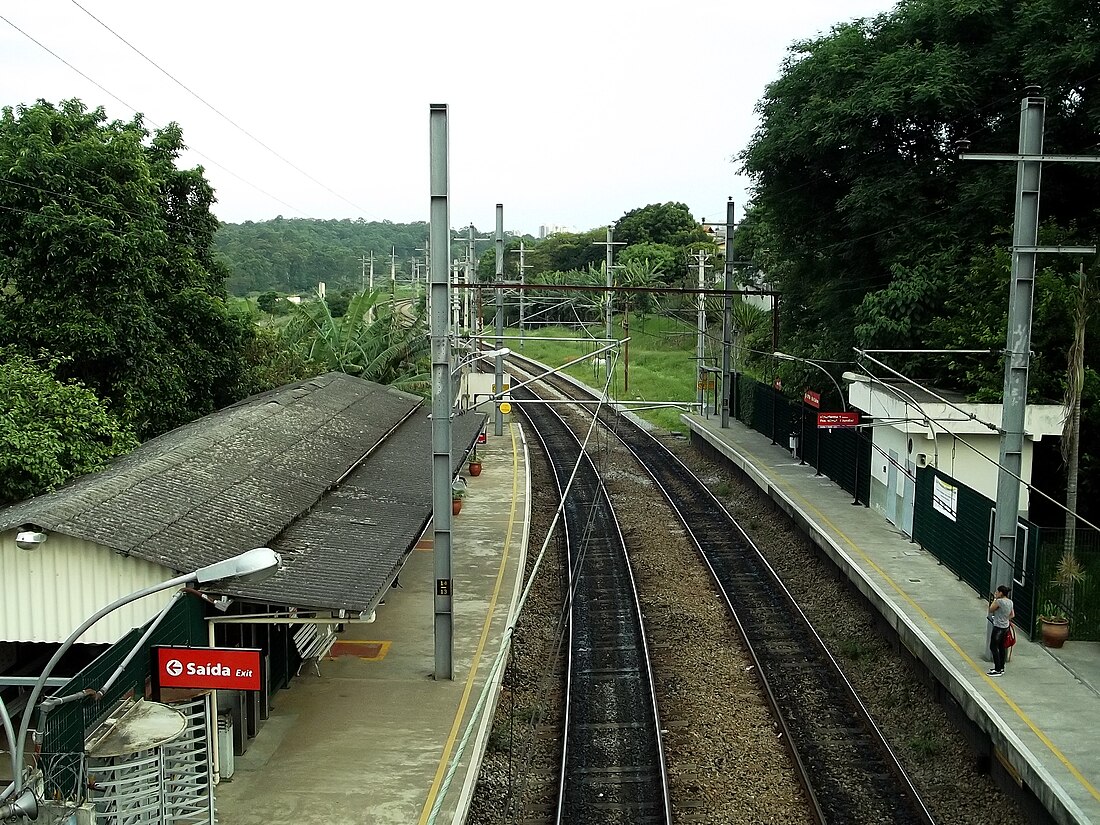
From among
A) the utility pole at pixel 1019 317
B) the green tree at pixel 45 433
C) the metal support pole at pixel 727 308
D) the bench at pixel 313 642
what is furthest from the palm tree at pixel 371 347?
the utility pole at pixel 1019 317

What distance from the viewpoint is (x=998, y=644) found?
12898 millimetres

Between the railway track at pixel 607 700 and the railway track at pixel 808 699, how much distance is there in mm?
1638

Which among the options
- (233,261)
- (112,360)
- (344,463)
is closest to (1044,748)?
(344,463)

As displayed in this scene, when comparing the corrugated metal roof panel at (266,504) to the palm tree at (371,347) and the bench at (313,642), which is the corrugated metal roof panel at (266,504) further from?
the palm tree at (371,347)

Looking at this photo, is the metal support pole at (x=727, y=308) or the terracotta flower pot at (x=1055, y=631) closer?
the terracotta flower pot at (x=1055, y=631)

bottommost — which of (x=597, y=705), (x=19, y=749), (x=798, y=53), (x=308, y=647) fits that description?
(x=597, y=705)

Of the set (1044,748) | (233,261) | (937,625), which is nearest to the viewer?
(1044,748)

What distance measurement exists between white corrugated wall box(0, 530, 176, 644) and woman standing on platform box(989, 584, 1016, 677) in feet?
31.5

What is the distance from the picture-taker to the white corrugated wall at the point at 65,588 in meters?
10.5

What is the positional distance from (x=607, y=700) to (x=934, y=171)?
54.8ft

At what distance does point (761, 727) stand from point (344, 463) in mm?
7948

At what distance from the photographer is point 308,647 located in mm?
13297

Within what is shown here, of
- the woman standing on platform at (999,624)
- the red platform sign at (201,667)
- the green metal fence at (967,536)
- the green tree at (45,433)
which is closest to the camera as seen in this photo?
the red platform sign at (201,667)

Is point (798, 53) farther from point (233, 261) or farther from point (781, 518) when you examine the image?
point (233, 261)
